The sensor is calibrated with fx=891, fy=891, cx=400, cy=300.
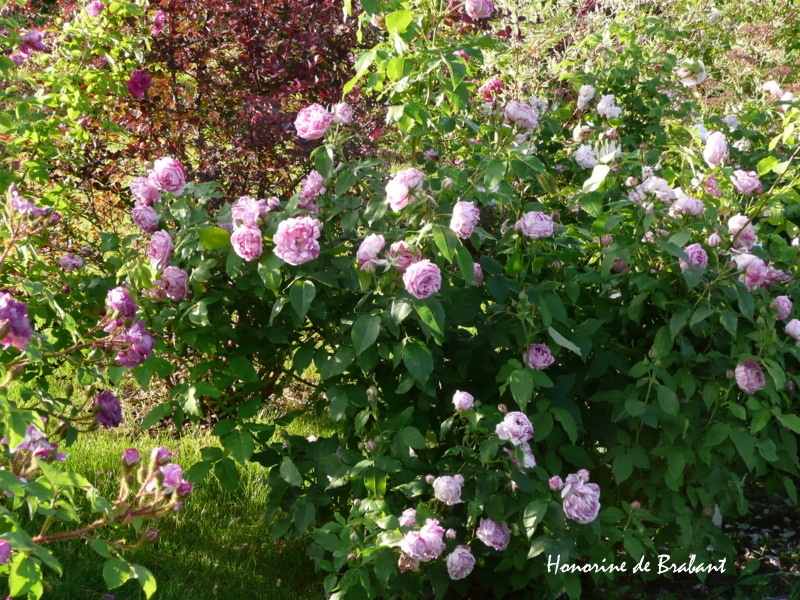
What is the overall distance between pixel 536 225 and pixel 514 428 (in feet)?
1.87

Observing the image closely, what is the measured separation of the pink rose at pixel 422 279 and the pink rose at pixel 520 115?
0.59m

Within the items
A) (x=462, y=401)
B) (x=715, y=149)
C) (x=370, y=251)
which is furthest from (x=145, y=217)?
(x=715, y=149)

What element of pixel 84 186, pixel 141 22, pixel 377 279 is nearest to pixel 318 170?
pixel 377 279

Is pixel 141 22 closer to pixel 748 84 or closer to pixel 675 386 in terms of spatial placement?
pixel 675 386

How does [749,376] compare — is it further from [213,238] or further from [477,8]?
[213,238]

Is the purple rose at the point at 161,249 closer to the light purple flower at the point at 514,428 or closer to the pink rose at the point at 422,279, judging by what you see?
the pink rose at the point at 422,279

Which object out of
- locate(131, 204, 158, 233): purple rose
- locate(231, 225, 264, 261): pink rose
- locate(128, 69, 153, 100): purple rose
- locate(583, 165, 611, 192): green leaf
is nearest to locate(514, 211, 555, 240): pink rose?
locate(583, 165, 611, 192): green leaf

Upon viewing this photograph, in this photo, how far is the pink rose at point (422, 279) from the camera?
2014 mm

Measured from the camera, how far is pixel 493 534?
2195 millimetres

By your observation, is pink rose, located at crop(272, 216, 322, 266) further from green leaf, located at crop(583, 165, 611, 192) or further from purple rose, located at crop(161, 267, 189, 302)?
green leaf, located at crop(583, 165, 611, 192)

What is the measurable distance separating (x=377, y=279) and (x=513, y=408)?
577mm

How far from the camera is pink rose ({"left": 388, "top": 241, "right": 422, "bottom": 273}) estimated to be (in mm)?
2115

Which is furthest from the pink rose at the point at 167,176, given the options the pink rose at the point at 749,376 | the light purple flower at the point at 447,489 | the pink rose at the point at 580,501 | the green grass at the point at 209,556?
the pink rose at the point at 749,376

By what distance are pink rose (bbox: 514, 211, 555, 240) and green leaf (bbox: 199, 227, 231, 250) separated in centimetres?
77
